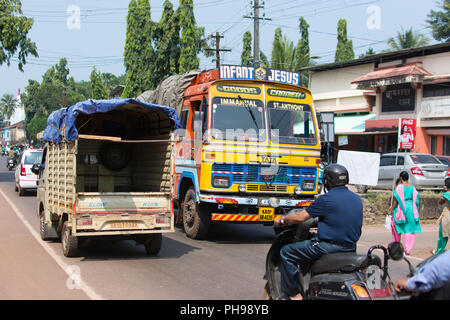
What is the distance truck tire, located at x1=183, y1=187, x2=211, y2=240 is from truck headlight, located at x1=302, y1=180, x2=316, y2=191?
2064mm

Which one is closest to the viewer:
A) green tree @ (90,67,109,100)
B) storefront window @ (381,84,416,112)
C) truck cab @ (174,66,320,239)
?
truck cab @ (174,66,320,239)

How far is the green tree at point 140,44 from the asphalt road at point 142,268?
26819 mm

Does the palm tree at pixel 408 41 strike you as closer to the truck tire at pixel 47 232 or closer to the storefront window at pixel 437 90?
the storefront window at pixel 437 90

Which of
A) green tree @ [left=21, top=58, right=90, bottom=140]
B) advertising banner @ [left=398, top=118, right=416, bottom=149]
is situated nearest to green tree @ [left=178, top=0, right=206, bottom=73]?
advertising banner @ [left=398, top=118, right=416, bottom=149]

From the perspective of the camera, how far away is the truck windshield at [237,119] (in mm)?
10070

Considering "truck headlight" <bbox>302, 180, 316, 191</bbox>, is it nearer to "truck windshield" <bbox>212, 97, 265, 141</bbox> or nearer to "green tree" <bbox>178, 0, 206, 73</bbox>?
"truck windshield" <bbox>212, 97, 265, 141</bbox>

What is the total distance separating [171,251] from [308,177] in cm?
325

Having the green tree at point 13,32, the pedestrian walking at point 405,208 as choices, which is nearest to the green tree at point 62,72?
the green tree at point 13,32

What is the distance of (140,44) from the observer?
123ft

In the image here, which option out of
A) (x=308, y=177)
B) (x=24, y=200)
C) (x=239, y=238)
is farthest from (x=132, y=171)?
(x=24, y=200)

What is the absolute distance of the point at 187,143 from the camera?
36.2 feet

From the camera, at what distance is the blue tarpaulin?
8.18 metres

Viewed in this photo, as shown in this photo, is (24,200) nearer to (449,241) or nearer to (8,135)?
(449,241)

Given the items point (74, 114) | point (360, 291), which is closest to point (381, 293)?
point (360, 291)
